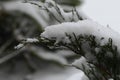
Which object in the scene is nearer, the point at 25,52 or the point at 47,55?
the point at 25,52

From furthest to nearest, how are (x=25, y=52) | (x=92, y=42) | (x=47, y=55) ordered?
1. (x=47, y=55)
2. (x=25, y=52)
3. (x=92, y=42)

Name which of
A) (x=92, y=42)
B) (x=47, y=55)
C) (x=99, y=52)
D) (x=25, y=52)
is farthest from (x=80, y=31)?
(x=47, y=55)

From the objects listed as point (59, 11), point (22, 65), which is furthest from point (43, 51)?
point (59, 11)

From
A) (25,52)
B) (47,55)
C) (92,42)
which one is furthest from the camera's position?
(47,55)

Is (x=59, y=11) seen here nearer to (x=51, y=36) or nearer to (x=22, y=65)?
(x=51, y=36)

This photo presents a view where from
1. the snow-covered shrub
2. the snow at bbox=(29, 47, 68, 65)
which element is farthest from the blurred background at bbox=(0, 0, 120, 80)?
the snow-covered shrub

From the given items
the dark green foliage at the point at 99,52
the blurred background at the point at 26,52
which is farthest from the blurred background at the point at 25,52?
the dark green foliage at the point at 99,52

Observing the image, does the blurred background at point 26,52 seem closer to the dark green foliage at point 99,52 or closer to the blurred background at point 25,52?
the blurred background at point 25,52

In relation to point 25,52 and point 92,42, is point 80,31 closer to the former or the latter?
point 92,42

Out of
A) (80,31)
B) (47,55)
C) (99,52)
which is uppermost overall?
(80,31)
